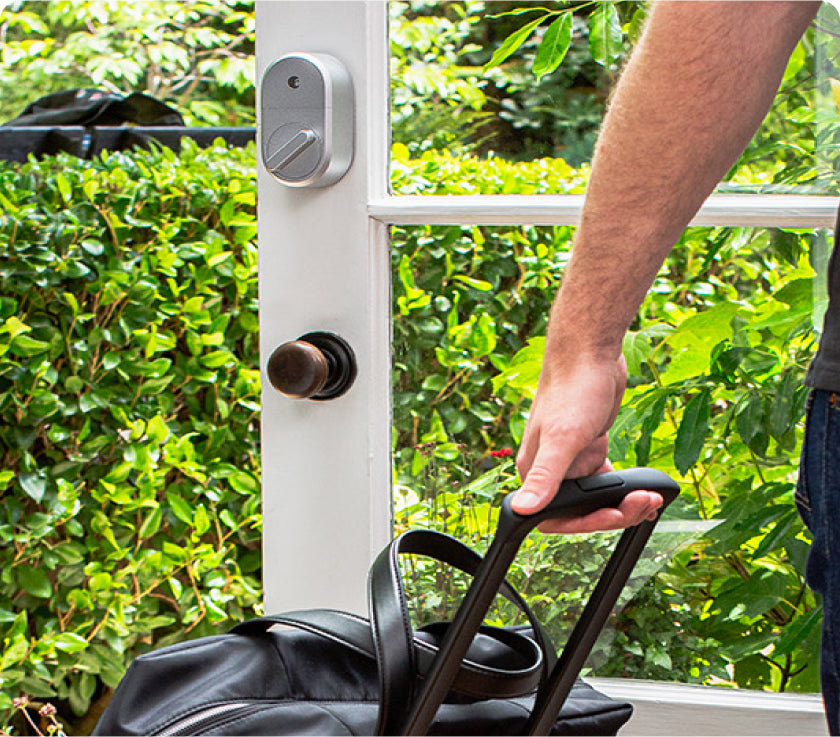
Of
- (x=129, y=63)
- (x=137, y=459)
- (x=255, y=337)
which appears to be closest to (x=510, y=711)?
(x=137, y=459)

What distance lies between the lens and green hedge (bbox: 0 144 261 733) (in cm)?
183

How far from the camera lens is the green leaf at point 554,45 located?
3.08 feet

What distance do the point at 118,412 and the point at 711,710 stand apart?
4.22 ft

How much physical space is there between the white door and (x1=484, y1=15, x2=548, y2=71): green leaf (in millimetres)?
110

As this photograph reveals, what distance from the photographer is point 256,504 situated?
204 cm

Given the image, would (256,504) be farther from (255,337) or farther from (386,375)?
(386,375)

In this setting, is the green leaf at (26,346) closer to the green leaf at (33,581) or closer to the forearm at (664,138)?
the green leaf at (33,581)

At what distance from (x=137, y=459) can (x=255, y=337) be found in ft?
1.22

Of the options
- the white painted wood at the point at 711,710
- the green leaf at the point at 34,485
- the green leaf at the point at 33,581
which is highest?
the white painted wood at the point at 711,710

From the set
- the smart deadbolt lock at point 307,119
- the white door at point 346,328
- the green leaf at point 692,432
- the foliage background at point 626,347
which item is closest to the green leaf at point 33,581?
the white door at point 346,328

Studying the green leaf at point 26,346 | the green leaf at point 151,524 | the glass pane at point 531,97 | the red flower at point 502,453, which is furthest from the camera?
the green leaf at point 151,524

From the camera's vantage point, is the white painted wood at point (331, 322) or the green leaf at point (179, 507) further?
the green leaf at point (179, 507)

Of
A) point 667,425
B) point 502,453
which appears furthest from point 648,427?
point 502,453

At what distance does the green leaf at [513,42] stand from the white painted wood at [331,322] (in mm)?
108
